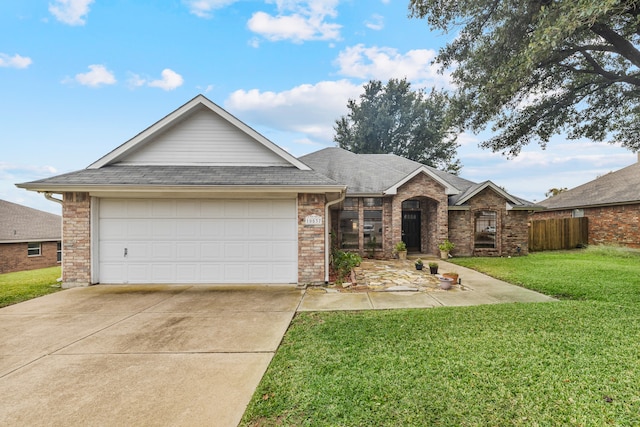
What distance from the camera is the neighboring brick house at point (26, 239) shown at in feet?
67.3

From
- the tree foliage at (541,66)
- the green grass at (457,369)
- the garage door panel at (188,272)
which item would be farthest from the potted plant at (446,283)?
the garage door panel at (188,272)

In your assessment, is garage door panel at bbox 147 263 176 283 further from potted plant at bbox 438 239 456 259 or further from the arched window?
the arched window

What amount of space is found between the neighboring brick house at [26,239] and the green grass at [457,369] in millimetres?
27510

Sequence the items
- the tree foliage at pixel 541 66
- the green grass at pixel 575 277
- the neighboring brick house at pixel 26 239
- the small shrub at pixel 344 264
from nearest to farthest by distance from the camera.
Answer: 1. the tree foliage at pixel 541 66
2. the green grass at pixel 575 277
3. the small shrub at pixel 344 264
4. the neighboring brick house at pixel 26 239

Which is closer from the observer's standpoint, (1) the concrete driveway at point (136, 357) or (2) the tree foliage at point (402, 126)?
(1) the concrete driveway at point (136, 357)

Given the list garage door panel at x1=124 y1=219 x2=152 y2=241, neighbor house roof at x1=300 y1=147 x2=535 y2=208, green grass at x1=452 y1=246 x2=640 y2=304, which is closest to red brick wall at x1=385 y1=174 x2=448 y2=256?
neighbor house roof at x1=300 y1=147 x2=535 y2=208

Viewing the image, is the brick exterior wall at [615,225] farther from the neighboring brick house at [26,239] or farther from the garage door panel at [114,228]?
the neighboring brick house at [26,239]

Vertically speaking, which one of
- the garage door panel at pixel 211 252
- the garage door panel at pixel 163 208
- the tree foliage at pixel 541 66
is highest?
the tree foliage at pixel 541 66

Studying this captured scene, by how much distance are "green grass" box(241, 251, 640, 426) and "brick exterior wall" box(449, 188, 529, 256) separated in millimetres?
8448

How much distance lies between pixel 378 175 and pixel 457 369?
12.2 metres

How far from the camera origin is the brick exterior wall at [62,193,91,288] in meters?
7.48

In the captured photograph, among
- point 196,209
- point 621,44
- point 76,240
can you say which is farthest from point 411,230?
point 76,240

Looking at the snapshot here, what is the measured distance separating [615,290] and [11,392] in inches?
450

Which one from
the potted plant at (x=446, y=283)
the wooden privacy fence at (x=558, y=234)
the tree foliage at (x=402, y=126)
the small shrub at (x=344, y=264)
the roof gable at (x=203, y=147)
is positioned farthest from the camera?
the tree foliage at (x=402, y=126)
